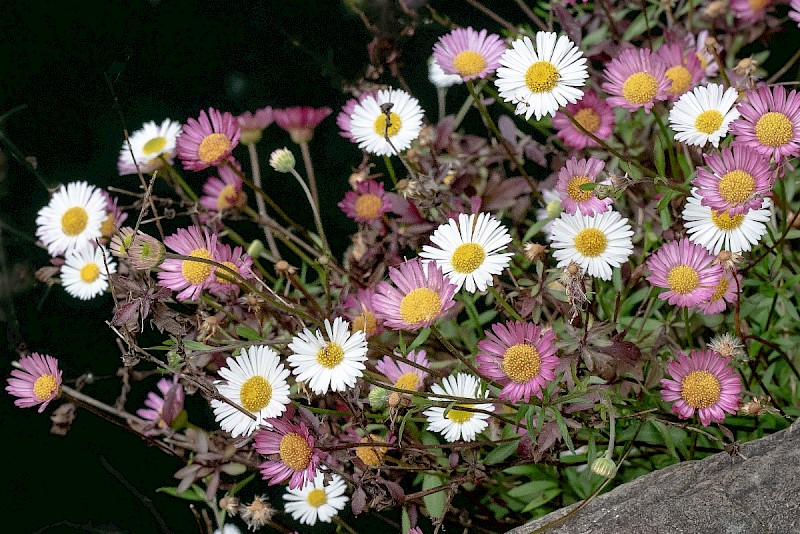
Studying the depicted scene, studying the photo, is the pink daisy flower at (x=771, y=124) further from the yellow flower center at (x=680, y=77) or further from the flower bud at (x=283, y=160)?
the flower bud at (x=283, y=160)

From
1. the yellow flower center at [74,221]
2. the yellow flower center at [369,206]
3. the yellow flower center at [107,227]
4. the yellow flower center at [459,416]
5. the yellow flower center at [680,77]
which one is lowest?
the yellow flower center at [459,416]

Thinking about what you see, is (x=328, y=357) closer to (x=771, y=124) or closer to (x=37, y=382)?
(x=37, y=382)

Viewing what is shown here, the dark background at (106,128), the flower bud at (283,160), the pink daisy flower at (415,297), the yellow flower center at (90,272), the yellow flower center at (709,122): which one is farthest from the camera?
the dark background at (106,128)

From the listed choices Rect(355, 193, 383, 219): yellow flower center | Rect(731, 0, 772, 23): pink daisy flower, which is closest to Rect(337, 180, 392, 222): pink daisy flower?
Rect(355, 193, 383, 219): yellow flower center

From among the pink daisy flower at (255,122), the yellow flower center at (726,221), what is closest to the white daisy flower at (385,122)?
the pink daisy flower at (255,122)

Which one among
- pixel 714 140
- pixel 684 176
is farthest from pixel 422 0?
pixel 714 140

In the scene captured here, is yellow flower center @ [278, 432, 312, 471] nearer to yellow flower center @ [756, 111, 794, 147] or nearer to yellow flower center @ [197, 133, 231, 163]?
yellow flower center @ [197, 133, 231, 163]
